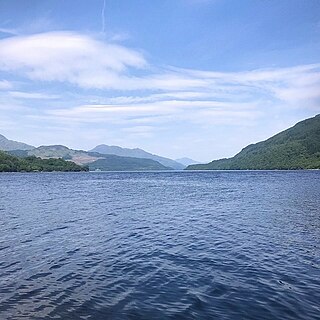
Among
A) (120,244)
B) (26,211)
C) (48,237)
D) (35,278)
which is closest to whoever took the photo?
(35,278)

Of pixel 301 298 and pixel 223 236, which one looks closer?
pixel 301 298

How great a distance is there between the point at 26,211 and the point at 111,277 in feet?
119

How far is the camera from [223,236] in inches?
1340

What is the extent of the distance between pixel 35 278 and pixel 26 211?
3441cm

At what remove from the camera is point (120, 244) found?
30.8m

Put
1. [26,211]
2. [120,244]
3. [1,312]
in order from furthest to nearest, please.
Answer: [26,211], [120,244], [1,312]

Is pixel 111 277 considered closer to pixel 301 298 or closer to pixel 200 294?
pixel 200 294

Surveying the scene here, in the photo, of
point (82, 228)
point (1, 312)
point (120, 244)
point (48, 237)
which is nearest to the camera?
point (1, 312)

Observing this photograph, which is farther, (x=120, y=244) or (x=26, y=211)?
(x=26, y=211)

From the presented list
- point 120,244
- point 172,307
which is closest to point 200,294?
point 172,307

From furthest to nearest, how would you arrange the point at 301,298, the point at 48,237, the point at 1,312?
the point at 48,237 → the point at 301,298 → the point at 1,312

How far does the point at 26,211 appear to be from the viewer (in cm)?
5306

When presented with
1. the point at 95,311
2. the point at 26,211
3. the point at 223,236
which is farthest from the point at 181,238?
the point at 26,211

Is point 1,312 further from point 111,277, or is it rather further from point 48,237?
point 48,237
